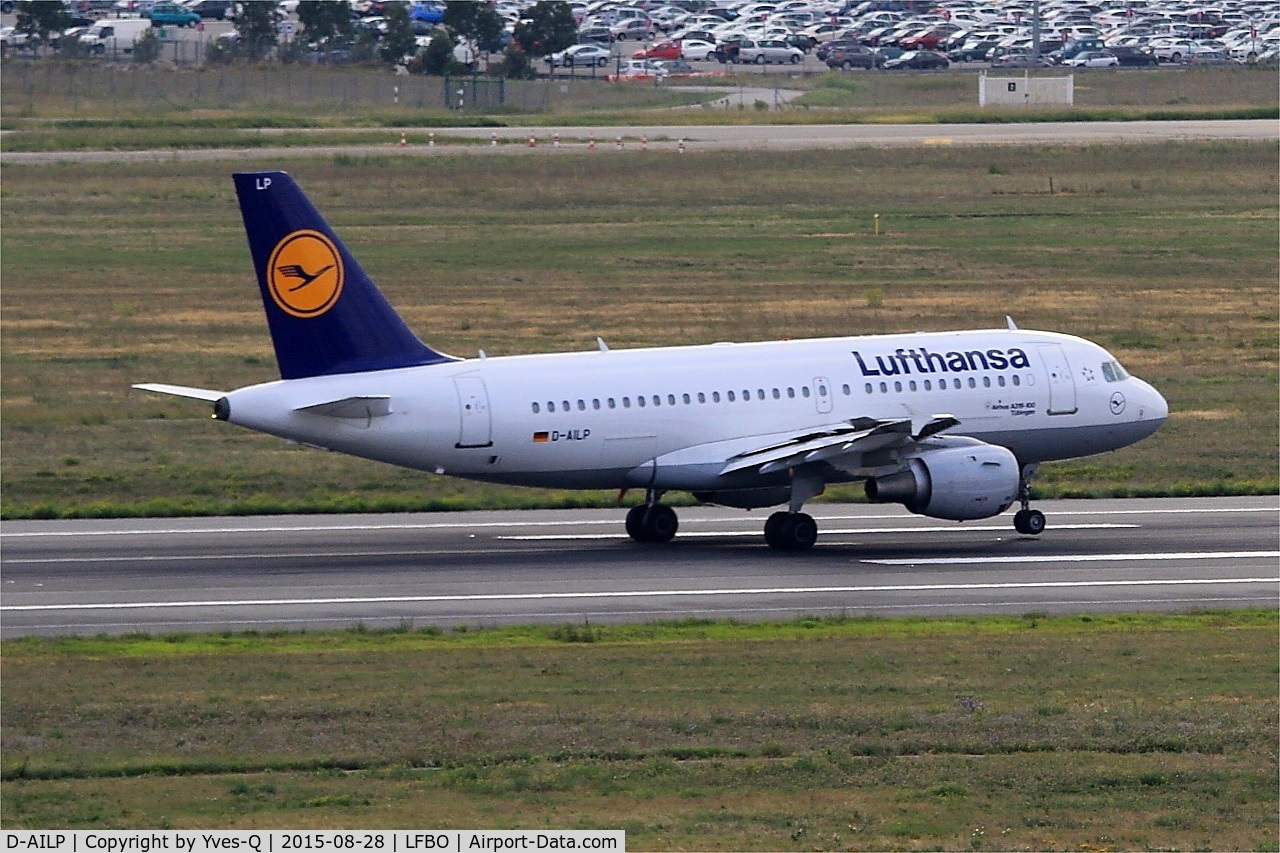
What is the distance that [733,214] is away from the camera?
91.2 metres

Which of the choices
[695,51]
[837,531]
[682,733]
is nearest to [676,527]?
[837,531]

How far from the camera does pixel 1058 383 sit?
1561 inches

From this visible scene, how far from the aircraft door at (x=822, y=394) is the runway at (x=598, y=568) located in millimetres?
2539

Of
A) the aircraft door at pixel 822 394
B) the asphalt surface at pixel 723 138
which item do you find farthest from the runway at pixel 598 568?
the asphalt surface at pixel 723 138

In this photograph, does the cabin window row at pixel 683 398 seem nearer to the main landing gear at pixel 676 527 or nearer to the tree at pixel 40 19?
the main landing gear at pixel 676 527

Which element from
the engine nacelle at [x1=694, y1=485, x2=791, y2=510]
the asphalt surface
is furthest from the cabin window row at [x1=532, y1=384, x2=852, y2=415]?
the asphalt surface

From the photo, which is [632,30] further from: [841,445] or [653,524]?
[841,445]

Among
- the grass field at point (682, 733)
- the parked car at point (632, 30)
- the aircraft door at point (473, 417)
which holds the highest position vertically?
the parked car at point (632, 30)

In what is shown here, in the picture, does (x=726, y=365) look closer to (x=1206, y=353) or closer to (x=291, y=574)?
(x=291, y=574)

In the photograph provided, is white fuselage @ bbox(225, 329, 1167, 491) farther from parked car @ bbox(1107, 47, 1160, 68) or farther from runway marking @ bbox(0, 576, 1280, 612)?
parked car @ bbox(1107, 47, 1160, 68)

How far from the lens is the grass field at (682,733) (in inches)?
771

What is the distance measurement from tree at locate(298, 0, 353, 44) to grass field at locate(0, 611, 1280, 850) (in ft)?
436

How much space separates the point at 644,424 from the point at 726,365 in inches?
88.6

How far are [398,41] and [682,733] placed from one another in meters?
129
